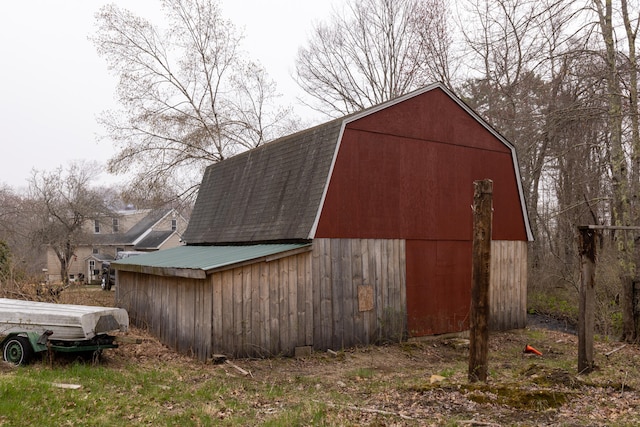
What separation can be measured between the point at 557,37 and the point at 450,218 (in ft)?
16.8

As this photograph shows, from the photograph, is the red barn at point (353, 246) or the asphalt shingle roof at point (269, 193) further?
the asphalt shingle roof at point (269, 193)

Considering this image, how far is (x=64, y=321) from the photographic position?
9359 millimetres

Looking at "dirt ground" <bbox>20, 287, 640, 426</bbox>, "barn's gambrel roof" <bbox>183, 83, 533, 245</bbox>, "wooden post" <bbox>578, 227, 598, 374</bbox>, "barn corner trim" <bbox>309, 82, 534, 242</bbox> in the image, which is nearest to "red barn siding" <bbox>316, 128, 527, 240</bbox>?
"barn corner trim" <bbox>309, 82, 534, 242</bbox>

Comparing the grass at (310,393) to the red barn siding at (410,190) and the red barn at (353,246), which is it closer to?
the red barn at (353,246)

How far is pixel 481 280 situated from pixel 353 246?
4904mm

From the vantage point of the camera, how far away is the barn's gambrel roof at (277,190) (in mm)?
12164

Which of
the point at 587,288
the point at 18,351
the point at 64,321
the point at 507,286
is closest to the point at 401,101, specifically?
the point at 507,286

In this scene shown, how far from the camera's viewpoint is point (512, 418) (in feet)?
19.5

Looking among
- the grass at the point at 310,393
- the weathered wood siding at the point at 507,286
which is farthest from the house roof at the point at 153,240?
the grass at the point at 310,393

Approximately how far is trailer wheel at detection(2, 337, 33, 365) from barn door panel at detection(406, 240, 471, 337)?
8.34 meters

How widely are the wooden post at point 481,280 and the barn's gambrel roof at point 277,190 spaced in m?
4.60

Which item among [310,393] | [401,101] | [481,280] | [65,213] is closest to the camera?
[481,280]

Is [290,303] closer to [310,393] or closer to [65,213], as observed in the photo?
[310,393]

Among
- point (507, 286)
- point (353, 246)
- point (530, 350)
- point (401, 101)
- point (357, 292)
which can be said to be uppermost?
point (401, 101)
